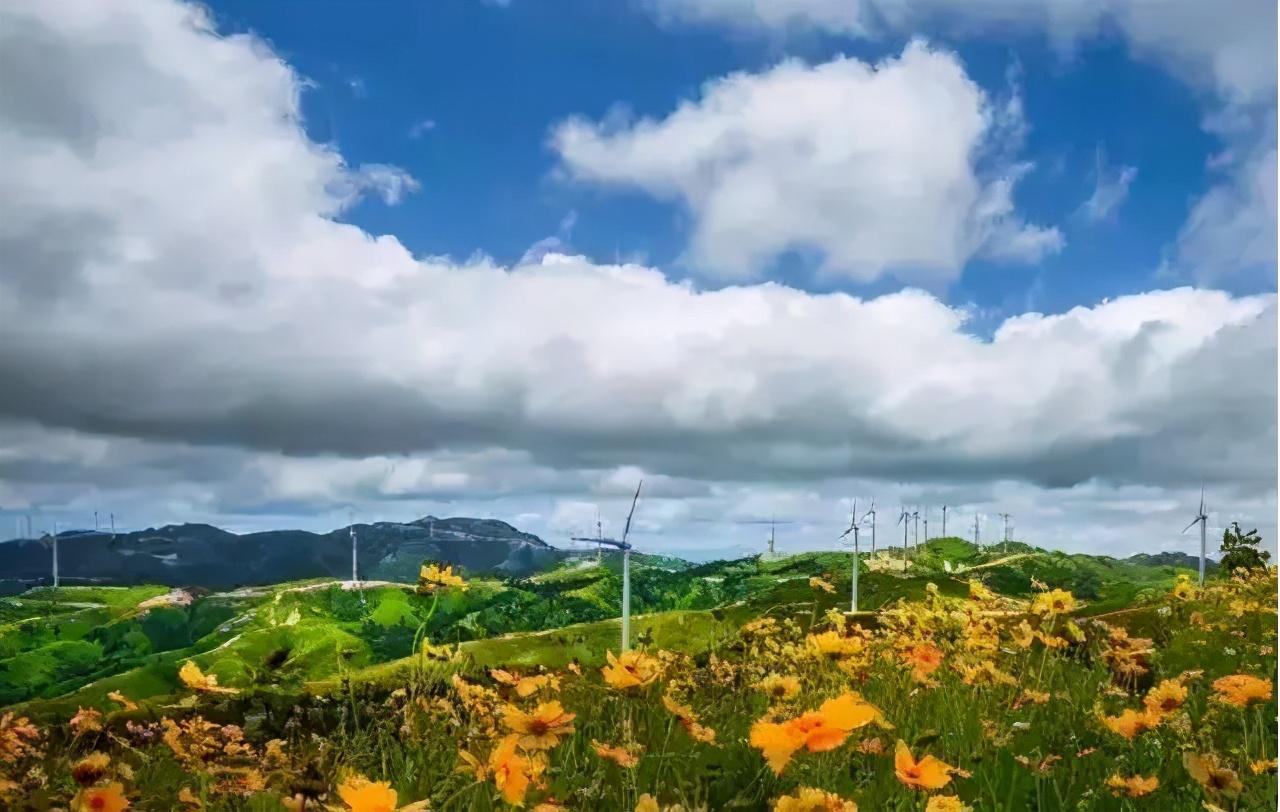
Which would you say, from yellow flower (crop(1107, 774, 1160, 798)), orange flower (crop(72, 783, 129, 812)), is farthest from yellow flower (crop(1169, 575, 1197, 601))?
orange flower (crop(72, 783, 129, 812))

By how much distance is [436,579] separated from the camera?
4.03 m

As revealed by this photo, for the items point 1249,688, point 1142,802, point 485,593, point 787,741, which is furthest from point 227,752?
point 485,593

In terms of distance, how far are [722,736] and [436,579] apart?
1.49 metres

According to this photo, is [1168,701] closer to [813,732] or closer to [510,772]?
[813,732]

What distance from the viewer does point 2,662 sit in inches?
340

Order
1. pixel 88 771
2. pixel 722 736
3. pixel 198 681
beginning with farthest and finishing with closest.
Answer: pixel 722 736
pixel 198 681
pixel 88 771

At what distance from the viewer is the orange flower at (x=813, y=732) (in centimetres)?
222

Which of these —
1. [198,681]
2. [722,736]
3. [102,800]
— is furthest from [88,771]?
[722,736]

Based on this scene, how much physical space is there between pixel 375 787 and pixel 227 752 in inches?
95.1

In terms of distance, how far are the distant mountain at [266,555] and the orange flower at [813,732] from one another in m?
5.58

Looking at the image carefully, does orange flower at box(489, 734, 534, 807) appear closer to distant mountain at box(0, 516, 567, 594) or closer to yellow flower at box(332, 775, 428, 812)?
yellow flower at box(332, 775, 428, 812)

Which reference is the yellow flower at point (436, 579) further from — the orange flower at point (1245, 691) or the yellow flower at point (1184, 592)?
the yellow flower at point (1184, 592)

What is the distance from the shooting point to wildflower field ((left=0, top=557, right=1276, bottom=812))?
284 centimetres

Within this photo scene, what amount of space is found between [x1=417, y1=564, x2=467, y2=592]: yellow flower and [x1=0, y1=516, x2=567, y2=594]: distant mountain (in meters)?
3.53
